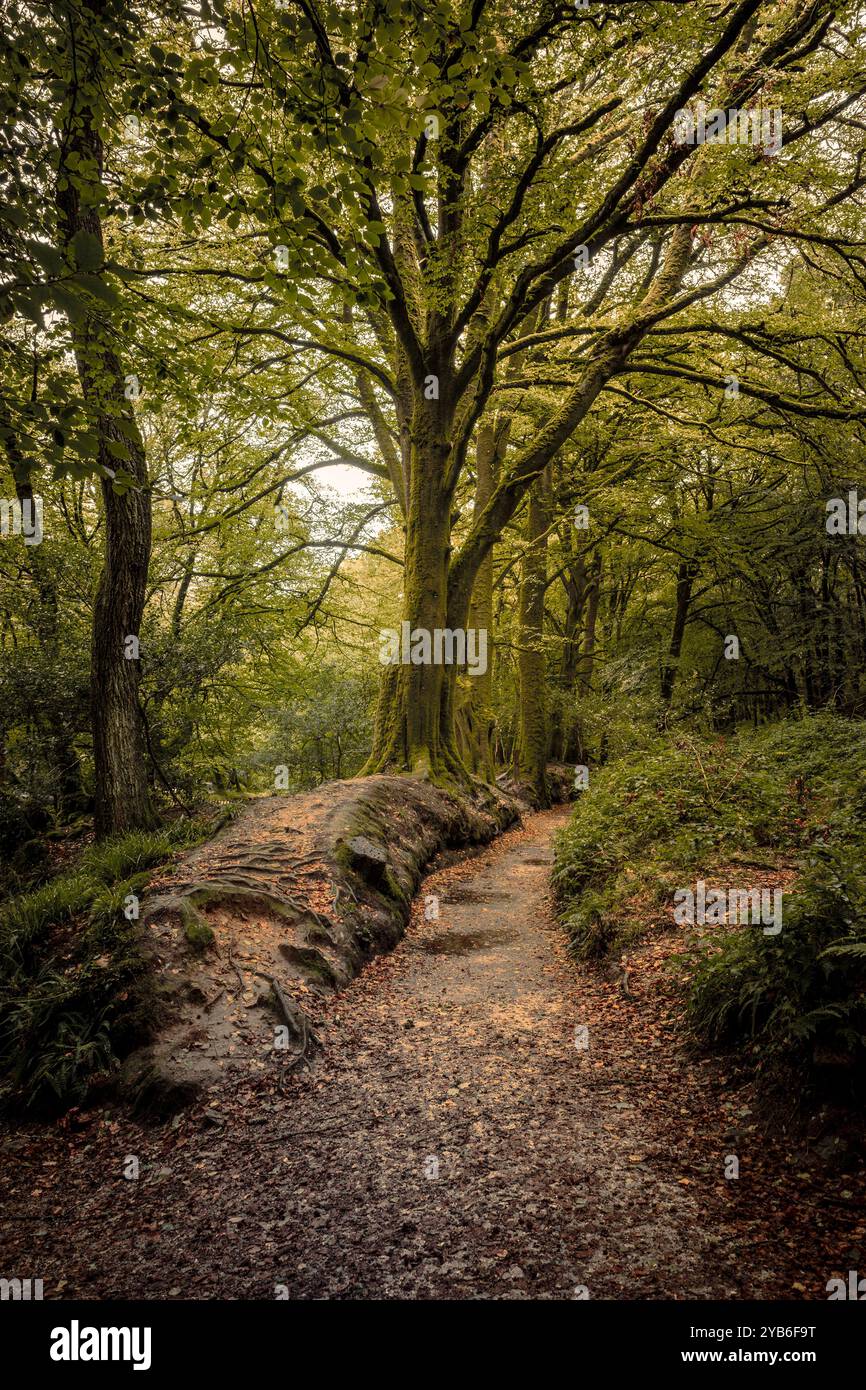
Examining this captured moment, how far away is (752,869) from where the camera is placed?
18.4 ft

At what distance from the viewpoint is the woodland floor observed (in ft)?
8.59

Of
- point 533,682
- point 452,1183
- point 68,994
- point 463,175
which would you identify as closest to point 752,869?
point 452,1183

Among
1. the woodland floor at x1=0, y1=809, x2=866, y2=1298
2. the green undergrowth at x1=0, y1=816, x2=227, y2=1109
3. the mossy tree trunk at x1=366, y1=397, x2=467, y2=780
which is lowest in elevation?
the woodland floor at x1=0, y1=809, x2=866, y2=1298

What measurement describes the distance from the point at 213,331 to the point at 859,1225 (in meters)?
11.2

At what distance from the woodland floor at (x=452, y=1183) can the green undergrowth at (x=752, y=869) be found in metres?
0.43

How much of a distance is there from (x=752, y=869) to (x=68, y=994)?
209 inches

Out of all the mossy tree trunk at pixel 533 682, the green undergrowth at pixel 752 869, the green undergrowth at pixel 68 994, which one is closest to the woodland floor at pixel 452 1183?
the green undergrowth at pixel 68 994

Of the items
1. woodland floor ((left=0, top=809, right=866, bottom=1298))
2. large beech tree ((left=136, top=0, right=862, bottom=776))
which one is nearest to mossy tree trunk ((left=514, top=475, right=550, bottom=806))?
large beech tree ((left=136, top=0, right=862, bottom=776))

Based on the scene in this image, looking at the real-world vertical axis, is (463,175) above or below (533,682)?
above

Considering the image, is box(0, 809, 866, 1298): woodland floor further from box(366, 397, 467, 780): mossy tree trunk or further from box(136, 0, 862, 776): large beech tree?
box(366, 397, 467, 780): mossy tree trunk

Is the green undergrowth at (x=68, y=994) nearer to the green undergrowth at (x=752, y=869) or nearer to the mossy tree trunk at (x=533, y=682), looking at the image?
the green undergrowth at (x=752, y=869)

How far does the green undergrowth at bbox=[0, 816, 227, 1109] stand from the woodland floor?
11.9 inches

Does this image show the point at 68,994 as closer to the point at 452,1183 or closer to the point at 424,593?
the point at 452,1183


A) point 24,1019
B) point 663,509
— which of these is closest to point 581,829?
point 24,1019
